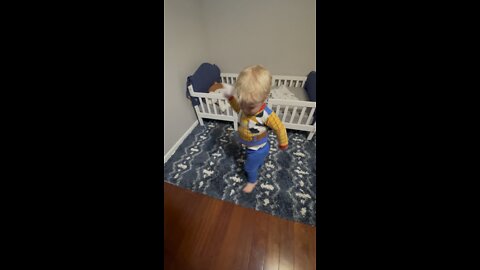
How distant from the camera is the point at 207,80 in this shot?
1.92 meters

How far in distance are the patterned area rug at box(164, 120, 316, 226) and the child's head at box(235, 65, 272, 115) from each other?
28.0 inches

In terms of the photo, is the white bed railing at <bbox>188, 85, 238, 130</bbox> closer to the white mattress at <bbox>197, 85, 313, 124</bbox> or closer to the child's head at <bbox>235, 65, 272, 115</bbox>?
the white mattress at <bbox>197, 85, 313, 124</bbox>

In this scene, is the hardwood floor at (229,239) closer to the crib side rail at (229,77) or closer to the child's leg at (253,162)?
the child's leg at (253,162)

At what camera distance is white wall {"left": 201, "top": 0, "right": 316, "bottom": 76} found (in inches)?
68.5

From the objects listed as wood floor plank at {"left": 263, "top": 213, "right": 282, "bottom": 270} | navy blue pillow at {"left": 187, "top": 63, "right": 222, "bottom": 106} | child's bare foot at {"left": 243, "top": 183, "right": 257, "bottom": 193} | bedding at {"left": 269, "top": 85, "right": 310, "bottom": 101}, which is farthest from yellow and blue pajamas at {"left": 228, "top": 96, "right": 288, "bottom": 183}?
bedding at {"left": 269, "top": 85, "right": 310, "bottom": 101}

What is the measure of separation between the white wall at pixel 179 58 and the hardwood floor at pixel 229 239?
923mm

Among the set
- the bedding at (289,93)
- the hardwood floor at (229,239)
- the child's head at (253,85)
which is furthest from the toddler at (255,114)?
the bedding at (289,93)

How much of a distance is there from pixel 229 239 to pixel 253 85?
2.10 ft

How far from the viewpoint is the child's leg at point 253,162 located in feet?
3.32

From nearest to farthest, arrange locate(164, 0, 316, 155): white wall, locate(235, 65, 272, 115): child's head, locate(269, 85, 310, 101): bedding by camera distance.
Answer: locate(235, 65, 272, 115): child's head
locate(164, 0, 316, 155): white wall
locate(269, 85, 310, 101): bedding
